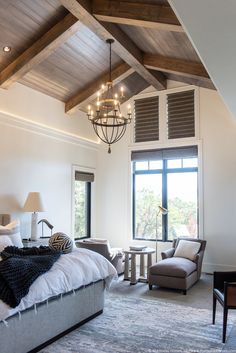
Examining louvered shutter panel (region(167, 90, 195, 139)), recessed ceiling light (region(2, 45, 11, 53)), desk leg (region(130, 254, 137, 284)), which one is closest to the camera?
recessed ceiling light (region(2, 45, 11, 53))

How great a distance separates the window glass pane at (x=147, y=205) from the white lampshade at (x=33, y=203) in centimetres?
284

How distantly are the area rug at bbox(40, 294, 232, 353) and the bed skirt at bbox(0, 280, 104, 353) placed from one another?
0.11 meters

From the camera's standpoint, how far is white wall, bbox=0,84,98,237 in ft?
19.1

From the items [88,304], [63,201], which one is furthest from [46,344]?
[63,201]

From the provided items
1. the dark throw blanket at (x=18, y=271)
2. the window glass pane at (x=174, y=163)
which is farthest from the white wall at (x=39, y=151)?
the dark throw blanket at (x=18, y=271)

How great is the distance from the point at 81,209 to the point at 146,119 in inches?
107

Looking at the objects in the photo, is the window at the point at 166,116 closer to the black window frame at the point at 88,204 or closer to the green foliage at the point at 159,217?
the green foliage at the point at 159,217

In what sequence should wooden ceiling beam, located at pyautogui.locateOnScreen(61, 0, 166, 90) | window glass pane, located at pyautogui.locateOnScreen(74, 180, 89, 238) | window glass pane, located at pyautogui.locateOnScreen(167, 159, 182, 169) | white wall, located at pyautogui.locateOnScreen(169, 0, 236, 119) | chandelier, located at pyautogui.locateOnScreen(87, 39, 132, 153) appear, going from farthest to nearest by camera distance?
1. window glass pane, located at pyautogui.locateOnScreen(74, 180, 89, 238)
2. window glass pane, located at pyautogui.locateOnScreen(167, 159, 182, 169)
3. chandelier, located at pyautogui.locateOnScreen(87, 39, 132, 153)
4. wooden ceiling beam, located at pyautogui.locateOnScreen(61, 0, 166, 90)
5. white wall, located at pyautogui.locateOnScreen(169, 0, 236, 119)

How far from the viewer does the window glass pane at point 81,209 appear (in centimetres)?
777

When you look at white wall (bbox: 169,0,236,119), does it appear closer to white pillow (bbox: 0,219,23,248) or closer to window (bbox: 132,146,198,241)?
white pillow (bbox: 0,219,23,248)

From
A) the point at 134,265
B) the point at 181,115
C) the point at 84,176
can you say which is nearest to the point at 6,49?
the point at 84,176

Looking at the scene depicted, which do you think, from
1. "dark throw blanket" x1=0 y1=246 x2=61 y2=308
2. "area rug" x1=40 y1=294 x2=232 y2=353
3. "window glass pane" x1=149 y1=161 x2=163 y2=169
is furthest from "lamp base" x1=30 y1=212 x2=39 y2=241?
"window glass pane" x1=149 y1=161 x2=163 y2=169

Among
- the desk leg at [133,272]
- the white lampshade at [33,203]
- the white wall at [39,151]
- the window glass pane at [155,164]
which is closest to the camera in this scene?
the white lampshade at [33,203]

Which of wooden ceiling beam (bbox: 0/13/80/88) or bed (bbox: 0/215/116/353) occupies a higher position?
wooden ceiling beam (bbox: 0/13/80/88)
